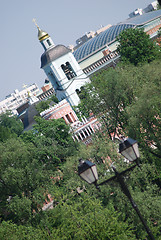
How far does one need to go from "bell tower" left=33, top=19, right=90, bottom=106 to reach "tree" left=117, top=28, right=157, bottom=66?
6.14 m

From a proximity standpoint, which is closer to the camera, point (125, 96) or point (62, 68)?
point (125, 96)

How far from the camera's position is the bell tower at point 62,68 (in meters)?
51.7

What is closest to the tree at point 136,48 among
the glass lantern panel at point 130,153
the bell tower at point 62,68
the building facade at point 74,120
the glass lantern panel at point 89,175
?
the bell tower at point 62,68

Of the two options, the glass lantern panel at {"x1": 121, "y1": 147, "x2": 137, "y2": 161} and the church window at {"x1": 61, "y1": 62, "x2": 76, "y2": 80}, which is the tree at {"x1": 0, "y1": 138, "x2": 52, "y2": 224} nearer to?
the glass lantern panel at {"x1": 121, "y1": 147, "x2": 137, "y2": 161}

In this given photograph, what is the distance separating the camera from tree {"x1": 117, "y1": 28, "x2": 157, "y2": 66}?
173ft

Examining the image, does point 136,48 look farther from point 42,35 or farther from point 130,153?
point 130,153

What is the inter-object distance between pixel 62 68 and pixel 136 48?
9.12 metres

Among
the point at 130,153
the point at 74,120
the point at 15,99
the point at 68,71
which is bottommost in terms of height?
the point at 74,120

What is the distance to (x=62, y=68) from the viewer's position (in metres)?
A: 52.7

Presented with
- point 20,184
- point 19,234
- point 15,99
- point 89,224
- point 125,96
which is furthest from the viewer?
point 15,99

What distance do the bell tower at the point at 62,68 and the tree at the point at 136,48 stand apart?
6140 mm

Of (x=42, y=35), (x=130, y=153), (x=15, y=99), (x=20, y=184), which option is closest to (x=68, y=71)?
(x=42, y=35)

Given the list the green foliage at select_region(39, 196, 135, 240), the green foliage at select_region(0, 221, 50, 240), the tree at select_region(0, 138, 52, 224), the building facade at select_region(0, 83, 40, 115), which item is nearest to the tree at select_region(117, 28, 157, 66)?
the tree at select_region(0, 138, 52, 224)

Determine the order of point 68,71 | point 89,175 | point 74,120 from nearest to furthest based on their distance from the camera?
point 89,175, point 74,120, point 68,71
